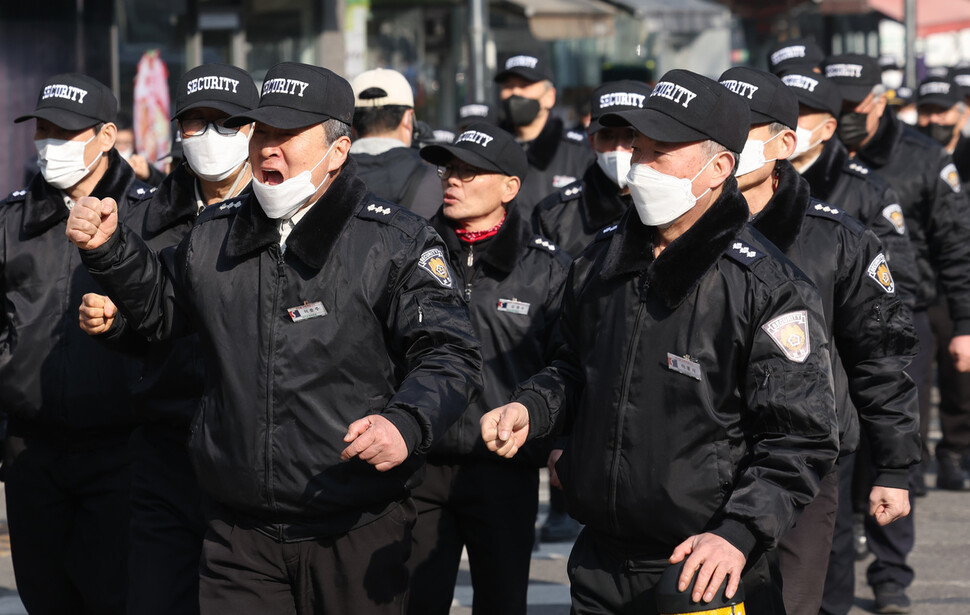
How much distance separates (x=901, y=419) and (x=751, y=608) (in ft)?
3.58

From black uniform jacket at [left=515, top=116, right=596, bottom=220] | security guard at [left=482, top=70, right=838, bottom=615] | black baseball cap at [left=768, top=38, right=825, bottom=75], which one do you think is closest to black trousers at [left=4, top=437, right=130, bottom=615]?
security guard at [left=482, top=70, right=838, bottom=615]

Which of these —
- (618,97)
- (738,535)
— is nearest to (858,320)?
(738,535)

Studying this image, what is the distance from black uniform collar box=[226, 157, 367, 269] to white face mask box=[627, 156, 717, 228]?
0.83 metres

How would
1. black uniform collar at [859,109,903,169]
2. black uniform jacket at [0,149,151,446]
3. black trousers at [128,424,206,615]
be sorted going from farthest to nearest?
black uniform collar at [859,109,903,169]
black uniform jacket at [0,149,151,446]
black trousers at [128,424,206,615]

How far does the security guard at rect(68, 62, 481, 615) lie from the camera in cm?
410

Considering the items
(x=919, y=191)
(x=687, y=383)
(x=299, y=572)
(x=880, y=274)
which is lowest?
(x=299, y=572)

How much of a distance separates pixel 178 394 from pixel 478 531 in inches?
→ 47.5

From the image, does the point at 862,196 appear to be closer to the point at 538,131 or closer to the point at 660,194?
the point at 660,194

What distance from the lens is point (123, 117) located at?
12273mm

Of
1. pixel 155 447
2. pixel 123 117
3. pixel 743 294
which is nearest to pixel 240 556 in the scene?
pixel 155 447

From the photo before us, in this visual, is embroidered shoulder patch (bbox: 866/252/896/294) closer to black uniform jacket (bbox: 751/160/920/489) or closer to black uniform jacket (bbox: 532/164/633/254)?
black uniform jacket (bbox: 751/160/920/489)

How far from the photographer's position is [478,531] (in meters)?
5.48

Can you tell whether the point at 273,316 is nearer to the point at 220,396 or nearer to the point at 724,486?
the point at 220,396

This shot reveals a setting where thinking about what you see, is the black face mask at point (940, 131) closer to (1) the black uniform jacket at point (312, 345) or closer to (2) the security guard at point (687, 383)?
(2) the security guard at point (687, 383)
